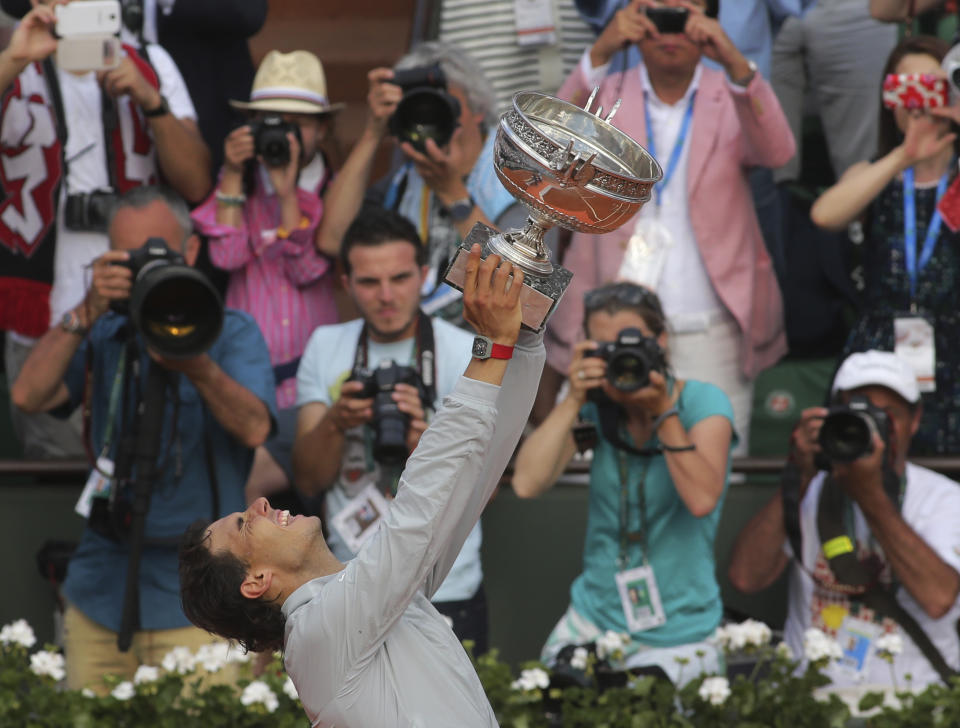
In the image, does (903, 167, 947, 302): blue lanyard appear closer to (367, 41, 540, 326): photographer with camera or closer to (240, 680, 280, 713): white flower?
(367, 41, 540, 326): photographer with camera

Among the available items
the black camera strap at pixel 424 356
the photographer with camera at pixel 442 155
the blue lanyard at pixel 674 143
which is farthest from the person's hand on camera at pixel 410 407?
the blue lanyard at pixel 674 143

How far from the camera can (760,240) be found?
4652mm

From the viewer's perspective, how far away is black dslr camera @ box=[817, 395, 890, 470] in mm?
3832

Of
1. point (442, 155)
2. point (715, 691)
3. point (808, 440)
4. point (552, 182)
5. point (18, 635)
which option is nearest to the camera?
point (552, 182)

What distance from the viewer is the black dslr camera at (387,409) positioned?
373 centimetres

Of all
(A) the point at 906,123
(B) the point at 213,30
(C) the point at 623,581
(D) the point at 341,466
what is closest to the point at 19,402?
(D) the point at 341,466

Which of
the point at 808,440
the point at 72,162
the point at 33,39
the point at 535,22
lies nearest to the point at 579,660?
the point at 808,440

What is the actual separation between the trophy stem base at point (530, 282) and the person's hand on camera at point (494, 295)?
0.02 metres

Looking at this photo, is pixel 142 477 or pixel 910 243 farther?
pixel 910 243

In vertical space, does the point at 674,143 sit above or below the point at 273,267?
above

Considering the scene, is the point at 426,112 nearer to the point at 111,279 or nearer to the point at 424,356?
the point at 424,356

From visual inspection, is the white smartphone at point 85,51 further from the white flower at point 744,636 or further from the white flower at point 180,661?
the white flower at point 744,636

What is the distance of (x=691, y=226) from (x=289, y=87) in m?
1.35

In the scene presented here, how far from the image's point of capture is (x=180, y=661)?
3.53 metres
